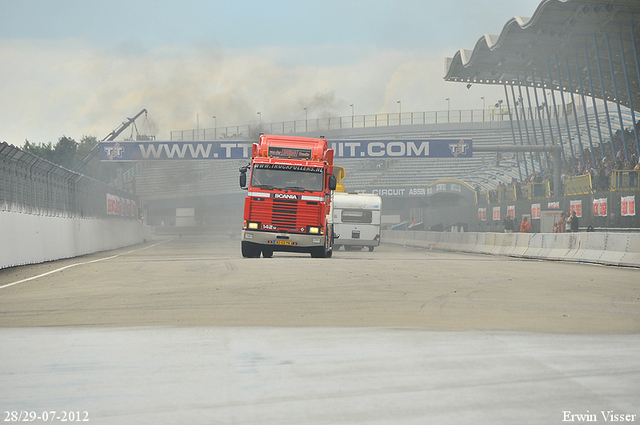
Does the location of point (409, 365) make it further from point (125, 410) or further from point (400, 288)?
point (400, 288)

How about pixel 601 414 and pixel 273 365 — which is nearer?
pixel 601 414

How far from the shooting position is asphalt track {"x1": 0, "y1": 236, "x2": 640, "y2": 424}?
4684mm

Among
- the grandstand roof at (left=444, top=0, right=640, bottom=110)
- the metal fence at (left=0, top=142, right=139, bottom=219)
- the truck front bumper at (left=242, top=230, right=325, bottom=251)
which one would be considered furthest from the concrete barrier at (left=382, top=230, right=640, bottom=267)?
the metal fence at (left=0, top=142, right=139, bottom=219)

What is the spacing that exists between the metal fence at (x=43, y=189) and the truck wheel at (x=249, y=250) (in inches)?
249

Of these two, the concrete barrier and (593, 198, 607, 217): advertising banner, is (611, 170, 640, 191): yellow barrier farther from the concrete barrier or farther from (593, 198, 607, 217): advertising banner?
the concrete barrier

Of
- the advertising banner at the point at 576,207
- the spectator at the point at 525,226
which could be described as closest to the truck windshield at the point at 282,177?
the advertising banner at the point at 576,207

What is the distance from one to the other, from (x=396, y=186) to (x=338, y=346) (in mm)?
70609

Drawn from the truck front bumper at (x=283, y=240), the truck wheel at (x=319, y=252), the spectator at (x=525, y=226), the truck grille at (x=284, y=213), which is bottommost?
the truck wheel at (x=319, y=252)

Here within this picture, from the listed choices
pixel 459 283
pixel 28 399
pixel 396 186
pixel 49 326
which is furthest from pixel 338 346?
pixel 396 186

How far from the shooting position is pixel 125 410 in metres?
4.64

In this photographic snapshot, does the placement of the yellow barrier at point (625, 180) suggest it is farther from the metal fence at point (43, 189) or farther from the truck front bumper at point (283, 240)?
the metal fence at point (43, 189)

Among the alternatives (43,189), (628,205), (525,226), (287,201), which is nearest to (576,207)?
(525,226)

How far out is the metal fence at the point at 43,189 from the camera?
21328 mm

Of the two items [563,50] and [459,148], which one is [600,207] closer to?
[459,148]
